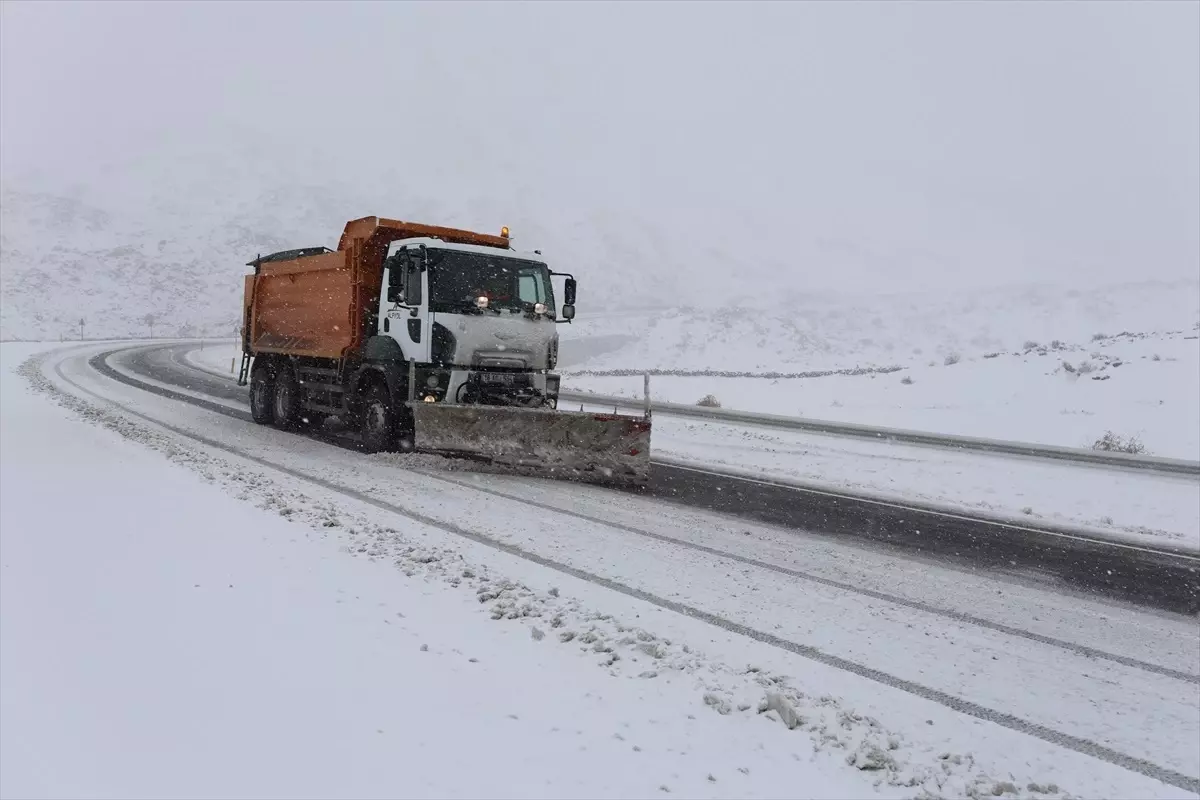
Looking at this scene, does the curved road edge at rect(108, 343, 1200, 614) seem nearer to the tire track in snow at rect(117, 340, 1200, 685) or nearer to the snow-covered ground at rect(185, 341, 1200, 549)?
the snow-covered ground at rect(185, 341, 1200, 549)

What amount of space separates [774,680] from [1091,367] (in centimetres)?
1989

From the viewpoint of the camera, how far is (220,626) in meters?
4.55

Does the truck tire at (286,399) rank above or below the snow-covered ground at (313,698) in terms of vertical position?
above

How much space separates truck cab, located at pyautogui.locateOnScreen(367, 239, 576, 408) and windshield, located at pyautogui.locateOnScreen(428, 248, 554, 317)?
0.04 feet

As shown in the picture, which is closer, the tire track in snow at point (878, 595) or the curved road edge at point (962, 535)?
the tire track in snow at point (878, 595)

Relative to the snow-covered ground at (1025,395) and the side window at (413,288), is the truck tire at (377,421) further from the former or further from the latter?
the snow-covered ground at (1025,395)

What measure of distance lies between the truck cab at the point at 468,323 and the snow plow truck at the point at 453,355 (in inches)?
0.6

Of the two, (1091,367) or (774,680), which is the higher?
(1091,367)

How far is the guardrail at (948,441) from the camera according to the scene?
12766mm

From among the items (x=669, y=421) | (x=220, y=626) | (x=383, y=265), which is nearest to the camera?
(x=220, y=626)

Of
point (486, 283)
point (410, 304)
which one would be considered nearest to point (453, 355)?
point (410, 304)

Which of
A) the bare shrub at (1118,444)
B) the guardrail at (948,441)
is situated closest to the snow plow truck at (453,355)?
the guardrail at (948,441)

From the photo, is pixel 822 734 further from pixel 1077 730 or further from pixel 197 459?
pixel 197 459

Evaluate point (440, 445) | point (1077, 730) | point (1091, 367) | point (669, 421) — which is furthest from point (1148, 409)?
point (1077, 730)
